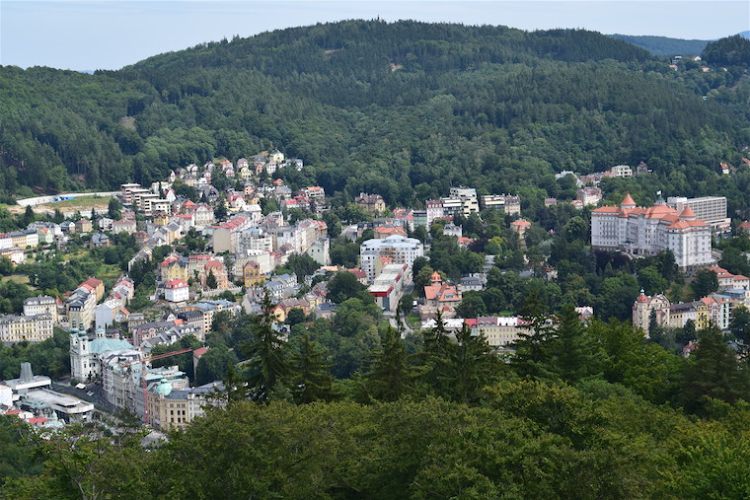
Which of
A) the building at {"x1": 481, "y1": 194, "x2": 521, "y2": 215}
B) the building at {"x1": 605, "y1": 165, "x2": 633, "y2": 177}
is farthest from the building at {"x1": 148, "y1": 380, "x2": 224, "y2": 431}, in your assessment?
the building at {"x1": 605, "y1": 165, "x2": 633, "y2": 177}

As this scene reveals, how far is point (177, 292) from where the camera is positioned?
44625mm

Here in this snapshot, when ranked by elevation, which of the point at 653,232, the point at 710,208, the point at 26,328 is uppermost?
the point at 710,208

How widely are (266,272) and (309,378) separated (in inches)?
1096

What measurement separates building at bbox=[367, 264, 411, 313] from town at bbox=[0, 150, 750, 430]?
69 millimetres

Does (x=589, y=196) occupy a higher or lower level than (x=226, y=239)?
higher

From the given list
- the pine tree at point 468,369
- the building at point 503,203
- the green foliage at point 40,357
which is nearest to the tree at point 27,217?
the green foliage at point 40,357

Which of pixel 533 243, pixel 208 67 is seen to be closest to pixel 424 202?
pixel 533 243

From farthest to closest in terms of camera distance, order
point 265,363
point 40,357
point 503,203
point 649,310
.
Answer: point 503,203
point 649,310
point 40,357
point 265,363

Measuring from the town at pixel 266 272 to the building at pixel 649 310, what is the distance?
4 cm

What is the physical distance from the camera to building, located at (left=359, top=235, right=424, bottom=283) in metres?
48.6

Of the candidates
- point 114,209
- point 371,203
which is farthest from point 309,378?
point 371,203

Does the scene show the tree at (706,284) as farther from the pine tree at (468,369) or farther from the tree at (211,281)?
the pine tree at (468,369)

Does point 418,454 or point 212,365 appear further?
point 212,365

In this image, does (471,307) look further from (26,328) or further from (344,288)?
(26,328)
